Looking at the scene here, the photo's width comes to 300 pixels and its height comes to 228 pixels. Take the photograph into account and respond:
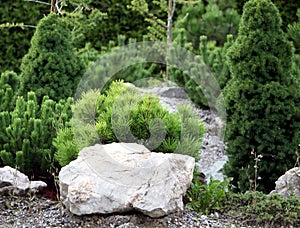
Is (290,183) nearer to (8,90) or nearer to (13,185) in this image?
Answer: (13,185)

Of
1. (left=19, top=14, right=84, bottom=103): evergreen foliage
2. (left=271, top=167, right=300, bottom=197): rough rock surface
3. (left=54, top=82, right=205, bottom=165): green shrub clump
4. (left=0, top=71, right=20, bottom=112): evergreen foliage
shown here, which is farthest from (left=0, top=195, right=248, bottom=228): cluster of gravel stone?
(left=19, top=14, right=84, bottom=103): evergreen foliage

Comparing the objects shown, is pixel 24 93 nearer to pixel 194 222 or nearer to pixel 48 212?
pixel 48 212

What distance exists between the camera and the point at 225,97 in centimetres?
584

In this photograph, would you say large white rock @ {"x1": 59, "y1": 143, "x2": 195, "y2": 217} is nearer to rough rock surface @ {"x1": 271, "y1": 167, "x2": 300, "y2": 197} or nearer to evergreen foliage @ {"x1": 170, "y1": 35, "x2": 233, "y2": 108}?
rough rock surface @ {"x1": 271, "y1": 167, "x2": 300, "y2": 197}

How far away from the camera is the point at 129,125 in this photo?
A: 4.89 metres

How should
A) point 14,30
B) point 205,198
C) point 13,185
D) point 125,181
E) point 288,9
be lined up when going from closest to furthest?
point 125,181 < point 205,198 < point 13,185 < point 288,9 < point 14,30

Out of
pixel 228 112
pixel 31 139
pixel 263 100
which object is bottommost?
pixel 31 139

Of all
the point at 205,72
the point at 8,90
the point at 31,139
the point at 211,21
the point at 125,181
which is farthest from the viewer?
the point at 211,21

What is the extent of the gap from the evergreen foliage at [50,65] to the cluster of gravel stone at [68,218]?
207 cm

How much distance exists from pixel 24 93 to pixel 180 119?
2.46 m

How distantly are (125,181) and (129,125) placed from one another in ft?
2.31

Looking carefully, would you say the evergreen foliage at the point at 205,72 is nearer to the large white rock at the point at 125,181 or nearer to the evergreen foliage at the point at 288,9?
the evergreen foliage at the point at 288,9

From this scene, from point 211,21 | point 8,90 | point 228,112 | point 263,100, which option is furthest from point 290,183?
point 211,21

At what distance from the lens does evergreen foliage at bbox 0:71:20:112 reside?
21.5ft
